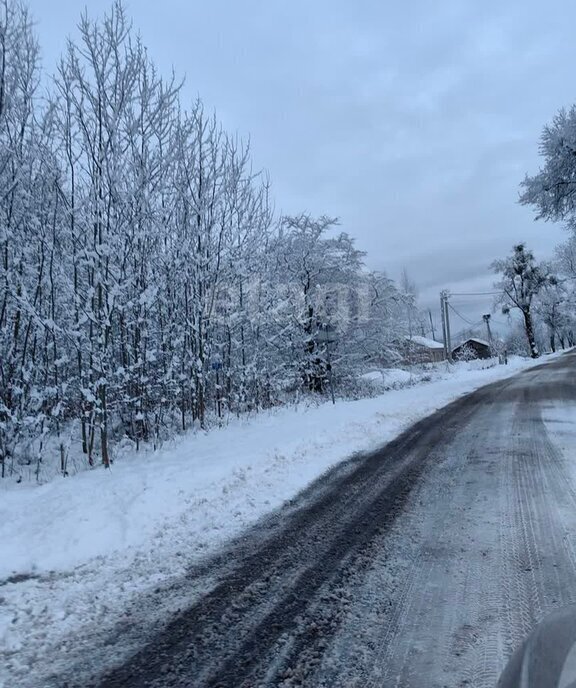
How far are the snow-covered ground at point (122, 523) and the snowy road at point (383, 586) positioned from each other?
449 mm

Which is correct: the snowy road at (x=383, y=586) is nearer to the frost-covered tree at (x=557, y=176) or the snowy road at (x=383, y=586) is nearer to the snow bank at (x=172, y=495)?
the snow bank at (x=172, y=495)

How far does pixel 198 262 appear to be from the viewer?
11336mm

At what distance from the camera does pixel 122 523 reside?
4.86 meters

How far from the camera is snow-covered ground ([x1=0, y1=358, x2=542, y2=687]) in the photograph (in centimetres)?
317

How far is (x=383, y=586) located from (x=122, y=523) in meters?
2.84

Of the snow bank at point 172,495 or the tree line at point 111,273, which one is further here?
the tree line at point 111,273

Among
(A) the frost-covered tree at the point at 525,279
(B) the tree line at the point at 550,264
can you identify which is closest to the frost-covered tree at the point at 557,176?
(B) the tree line at the point at 550,264

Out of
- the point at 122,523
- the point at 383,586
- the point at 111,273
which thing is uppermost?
the point at 111,273

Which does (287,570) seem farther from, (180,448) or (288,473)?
(180,448)

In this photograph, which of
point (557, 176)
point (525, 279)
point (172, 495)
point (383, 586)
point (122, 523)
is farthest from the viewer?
point (525, 279)

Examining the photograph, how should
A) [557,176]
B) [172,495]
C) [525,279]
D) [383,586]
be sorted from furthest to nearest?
1. [525,279]
2. [557,176]
3. [172,495]
4. [383,586]

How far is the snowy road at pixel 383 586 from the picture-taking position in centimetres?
249

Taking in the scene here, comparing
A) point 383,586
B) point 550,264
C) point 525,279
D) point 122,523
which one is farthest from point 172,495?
point 550,264

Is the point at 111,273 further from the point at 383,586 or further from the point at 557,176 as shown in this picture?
the point at 557,176
